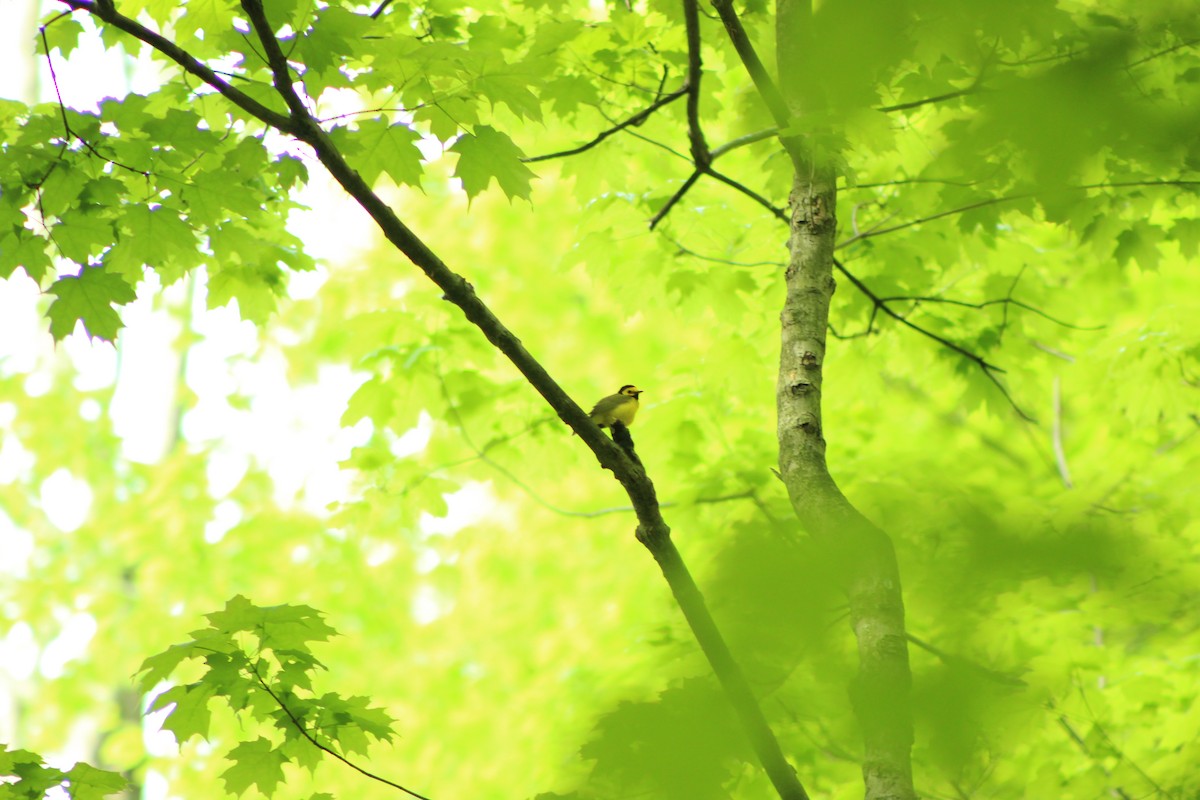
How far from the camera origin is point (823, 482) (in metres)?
2.40

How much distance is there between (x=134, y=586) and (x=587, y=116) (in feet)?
29.9

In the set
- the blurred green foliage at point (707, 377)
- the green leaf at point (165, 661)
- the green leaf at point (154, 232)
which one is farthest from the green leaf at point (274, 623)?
the green leaf at point (154, 232)

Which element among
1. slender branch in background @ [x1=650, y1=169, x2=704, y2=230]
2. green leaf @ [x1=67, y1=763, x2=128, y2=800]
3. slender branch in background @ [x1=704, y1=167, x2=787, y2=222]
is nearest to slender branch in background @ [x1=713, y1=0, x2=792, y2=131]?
slender branch in background @ [x1=704, y1=167, x2=787, y2=222]

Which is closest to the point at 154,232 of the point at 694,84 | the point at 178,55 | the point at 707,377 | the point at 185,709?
the point at 178,55

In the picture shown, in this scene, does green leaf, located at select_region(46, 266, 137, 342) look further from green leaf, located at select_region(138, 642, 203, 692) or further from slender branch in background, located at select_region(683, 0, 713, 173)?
slender branch in background, located at select_region(683, 0, 713, 173)

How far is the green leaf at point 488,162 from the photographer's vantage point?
2818 mm

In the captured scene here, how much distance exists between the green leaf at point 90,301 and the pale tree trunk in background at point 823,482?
206cm

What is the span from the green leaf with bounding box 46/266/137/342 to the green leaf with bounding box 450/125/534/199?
114 centimetres

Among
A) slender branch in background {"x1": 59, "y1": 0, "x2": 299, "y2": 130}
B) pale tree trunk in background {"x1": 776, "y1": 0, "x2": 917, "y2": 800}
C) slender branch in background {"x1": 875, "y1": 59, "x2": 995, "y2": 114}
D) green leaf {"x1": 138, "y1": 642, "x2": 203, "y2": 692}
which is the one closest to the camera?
pale tree trunk in background {"x1": 776, "y1": 0, "x2": 917, "y2": 800}

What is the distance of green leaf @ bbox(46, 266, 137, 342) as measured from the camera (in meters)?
3.02

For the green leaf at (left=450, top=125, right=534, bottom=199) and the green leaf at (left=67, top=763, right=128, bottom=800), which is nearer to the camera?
the green leaf at (left=450, top=125, right=534, bottom=199)

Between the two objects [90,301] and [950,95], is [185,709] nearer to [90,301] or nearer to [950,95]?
[90,301]

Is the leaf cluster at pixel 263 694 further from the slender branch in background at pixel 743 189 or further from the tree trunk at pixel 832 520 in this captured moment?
the slender branch in background at pixel 743 189

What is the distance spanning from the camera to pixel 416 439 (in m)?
9.15
